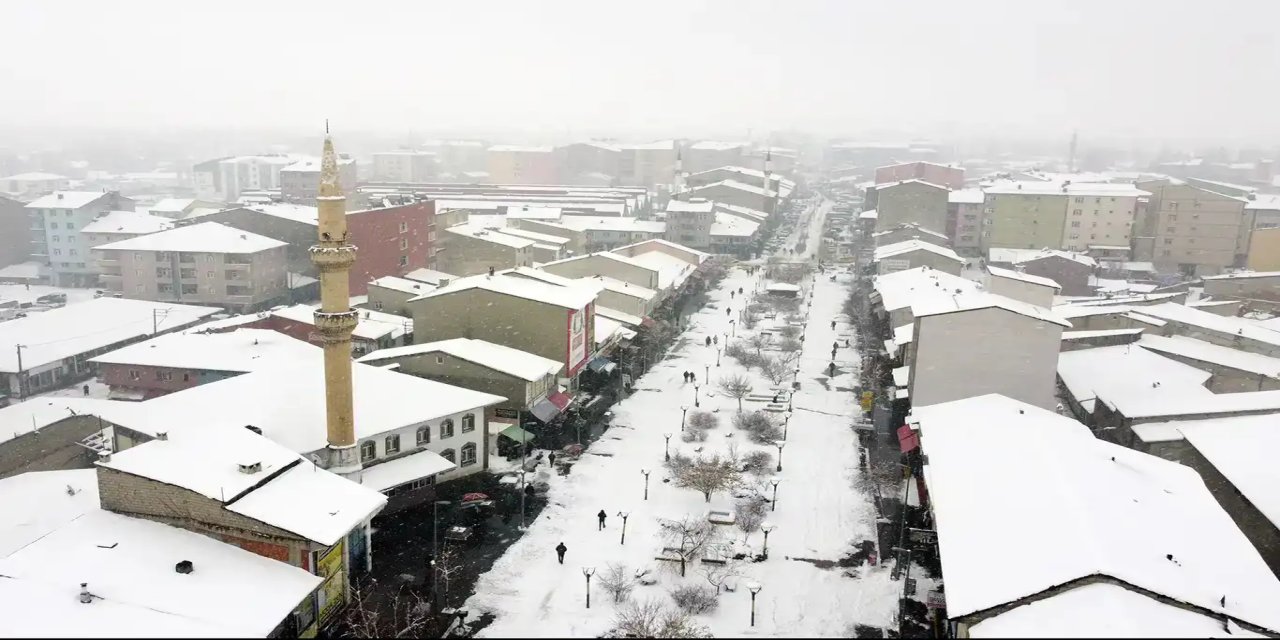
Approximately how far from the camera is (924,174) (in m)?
97.4

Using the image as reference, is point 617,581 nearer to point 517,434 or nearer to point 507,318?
point 517,434

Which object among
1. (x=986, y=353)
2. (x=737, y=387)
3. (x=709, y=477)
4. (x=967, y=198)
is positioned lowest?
(x=737, y=387)

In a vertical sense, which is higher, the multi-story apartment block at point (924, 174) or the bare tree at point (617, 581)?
the multi-story apartment block at point (924, 174)

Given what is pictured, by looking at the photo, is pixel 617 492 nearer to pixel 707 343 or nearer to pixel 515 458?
pixel 515 458

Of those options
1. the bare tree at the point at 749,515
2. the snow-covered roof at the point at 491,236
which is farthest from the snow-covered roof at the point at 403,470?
the snow-covered roof at the point at 491,236

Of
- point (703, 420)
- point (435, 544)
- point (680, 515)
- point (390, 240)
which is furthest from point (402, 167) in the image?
point (435, 544)

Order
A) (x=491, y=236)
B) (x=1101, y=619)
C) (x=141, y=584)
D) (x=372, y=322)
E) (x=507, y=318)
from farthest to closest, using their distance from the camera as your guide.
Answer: (x=491, y=236) < (x=372, y=322) < (x=507, y=318) < (x=141, y=584) < (x=1101, y=619)

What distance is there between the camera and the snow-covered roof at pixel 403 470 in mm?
22781

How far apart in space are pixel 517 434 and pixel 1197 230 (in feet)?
204

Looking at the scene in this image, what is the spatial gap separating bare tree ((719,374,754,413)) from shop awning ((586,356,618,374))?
4.65 metres

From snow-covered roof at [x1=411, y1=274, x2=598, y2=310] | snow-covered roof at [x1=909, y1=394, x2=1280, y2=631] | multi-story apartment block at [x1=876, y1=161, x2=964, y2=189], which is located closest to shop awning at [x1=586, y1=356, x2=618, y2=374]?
snow-covered roof at [x1=411, y1=274, x2=598, y2=310]

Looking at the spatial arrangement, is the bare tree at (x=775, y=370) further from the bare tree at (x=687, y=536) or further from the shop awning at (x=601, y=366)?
the bare tree at (x=687, y=536)

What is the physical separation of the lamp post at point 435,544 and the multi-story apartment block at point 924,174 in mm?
81516

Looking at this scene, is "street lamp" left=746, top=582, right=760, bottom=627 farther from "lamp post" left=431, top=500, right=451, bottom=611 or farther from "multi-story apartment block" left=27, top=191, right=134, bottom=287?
"multi-story apartment block" left=27, top=191, right=134, bottom=287
